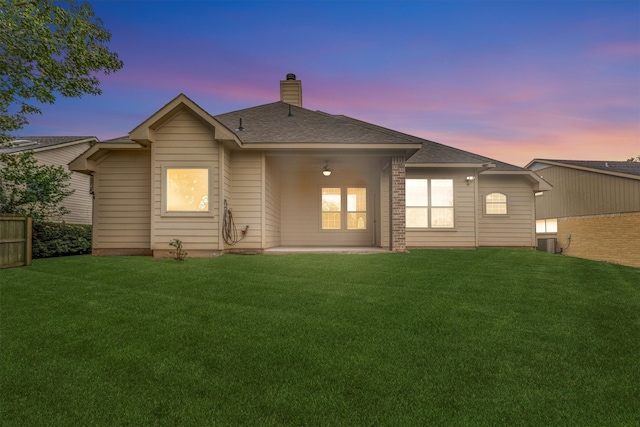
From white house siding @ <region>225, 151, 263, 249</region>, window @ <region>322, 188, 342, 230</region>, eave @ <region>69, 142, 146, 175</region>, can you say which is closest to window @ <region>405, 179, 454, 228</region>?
window @ <region>322, 188, 342, 230</region>

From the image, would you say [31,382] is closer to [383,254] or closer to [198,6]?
[383,254]

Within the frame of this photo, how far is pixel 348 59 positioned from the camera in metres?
15.8

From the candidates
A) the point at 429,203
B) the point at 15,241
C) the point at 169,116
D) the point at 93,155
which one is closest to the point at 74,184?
the point at 93,155

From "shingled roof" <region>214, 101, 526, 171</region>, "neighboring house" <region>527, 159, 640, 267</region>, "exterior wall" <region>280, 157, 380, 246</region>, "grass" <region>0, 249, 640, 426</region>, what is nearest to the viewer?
"grass" <region>0, 249, 640, 426</region>

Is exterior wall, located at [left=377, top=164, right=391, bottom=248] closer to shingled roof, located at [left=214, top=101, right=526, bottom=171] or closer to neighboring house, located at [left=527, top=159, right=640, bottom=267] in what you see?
shingled roof, located at [left=214, top=101, right=526, bottom=171]

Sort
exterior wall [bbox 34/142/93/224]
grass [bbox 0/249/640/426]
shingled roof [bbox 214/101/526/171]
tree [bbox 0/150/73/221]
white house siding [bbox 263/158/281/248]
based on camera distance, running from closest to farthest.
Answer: grass [bbox 0/249/640/426], shingled roof [bbox 214/101/526/171], white house siding [bbox 263/158/281/248], tree [bbox 0/150/73/221], exterior wall [bbox 34/142/93/224]

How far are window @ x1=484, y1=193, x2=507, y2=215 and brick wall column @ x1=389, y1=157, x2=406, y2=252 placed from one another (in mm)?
5187

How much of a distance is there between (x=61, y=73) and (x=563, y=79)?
2048cm

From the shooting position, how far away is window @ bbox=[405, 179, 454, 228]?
1241cm

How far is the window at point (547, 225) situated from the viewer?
20812 millimetres

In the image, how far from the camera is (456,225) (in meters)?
12.3

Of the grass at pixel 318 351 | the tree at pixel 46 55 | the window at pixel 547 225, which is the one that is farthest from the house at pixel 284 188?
the window at pixel 547 225

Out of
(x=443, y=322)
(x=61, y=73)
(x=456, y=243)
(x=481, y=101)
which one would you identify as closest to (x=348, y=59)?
(x=481, y=101)

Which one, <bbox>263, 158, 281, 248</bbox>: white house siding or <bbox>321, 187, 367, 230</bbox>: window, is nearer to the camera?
<bbox>263, 158, 281, 248</bbox>: white house siding
